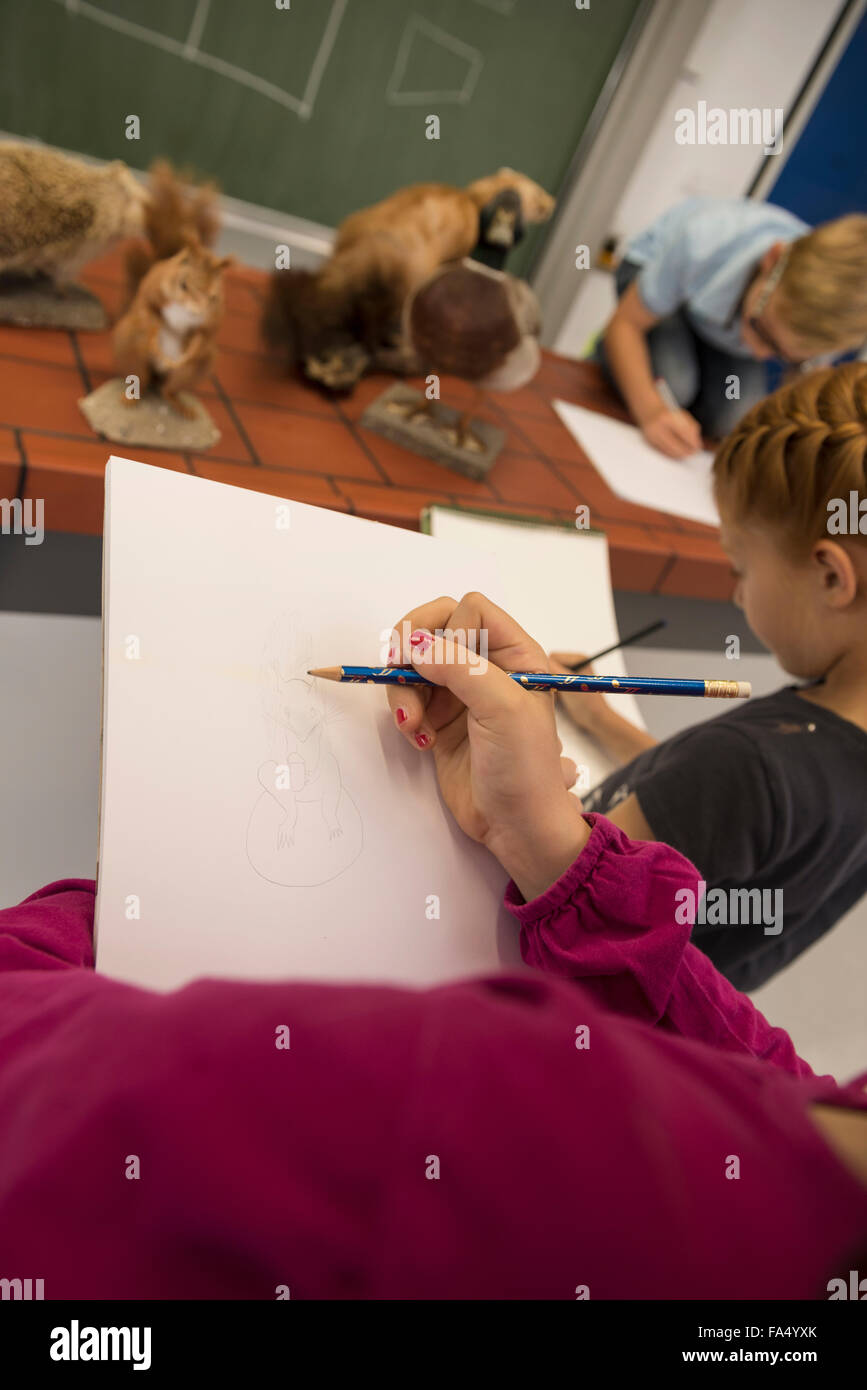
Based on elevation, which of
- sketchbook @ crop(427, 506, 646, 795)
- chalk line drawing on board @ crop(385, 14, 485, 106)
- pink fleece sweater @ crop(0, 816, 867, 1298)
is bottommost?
pink fleece sweater @ crop(0, 816, 867, 1298)

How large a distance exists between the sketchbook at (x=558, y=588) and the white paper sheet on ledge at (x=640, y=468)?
0.25m

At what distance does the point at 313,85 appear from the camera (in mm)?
1741

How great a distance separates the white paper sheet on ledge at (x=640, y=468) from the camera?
1.29 m

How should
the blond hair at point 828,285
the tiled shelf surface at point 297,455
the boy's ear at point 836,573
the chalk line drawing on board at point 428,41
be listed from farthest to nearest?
the chalk line drawing on board at point 428,41
the blond hair at point 828,285
the tiled shelf surface at point 297,455
the boy's ear at point 836,573

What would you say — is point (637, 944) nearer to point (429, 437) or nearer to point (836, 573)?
point (836, 573)

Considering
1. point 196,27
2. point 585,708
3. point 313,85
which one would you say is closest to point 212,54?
point 196,27

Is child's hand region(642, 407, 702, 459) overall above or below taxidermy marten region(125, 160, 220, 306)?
below

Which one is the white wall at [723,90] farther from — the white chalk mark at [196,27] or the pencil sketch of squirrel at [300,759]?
the pencil sketch of squirrel at [300,759]

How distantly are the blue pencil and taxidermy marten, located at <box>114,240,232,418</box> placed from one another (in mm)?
492

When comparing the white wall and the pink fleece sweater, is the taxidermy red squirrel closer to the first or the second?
the pink fleece sweater

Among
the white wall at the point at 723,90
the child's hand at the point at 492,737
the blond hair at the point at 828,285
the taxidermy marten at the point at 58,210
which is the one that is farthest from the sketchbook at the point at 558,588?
the white wall at the point at 723,90

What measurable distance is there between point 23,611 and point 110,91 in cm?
127

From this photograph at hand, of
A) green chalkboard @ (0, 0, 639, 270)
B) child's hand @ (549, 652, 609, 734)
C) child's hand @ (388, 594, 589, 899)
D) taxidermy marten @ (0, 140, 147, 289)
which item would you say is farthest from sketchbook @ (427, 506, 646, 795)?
green chalkboard @ (0, 0, 639, 270)

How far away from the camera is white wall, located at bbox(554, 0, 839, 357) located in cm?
211
